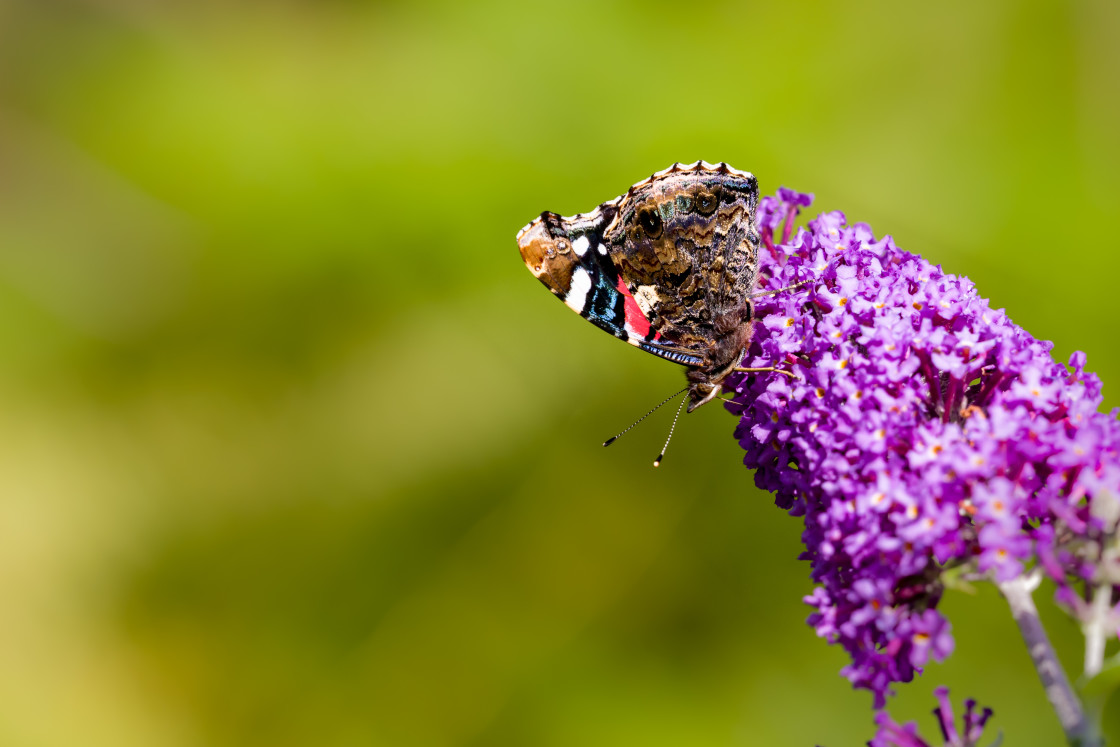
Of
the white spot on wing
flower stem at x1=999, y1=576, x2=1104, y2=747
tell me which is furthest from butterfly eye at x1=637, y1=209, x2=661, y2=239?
flower stem at x1=999, y1=576, x2=1104, y2=747

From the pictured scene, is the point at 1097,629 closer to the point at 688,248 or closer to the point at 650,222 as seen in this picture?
the point at 688,248

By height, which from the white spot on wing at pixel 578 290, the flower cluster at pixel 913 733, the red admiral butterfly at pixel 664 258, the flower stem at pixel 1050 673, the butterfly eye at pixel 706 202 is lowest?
the flower cluster at pixel 913 733

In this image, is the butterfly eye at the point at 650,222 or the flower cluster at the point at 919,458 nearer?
the flower cluster at the point at 919,458

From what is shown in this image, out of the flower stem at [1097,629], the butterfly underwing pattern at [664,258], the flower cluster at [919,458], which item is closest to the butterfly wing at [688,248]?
the butterfly underwing pattern at [664,258]

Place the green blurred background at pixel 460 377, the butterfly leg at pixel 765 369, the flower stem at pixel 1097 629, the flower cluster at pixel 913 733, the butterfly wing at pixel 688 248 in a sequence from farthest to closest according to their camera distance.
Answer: the green blurred background at pixel 460 377 < the butterfly wing at pixel 688 248 < the butterfly leg at pixel 765 369 < the flower cluster at pixel 913 733 < the flower stem at pixel 1097 629

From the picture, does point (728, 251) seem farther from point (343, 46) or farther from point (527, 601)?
point (343, 46)

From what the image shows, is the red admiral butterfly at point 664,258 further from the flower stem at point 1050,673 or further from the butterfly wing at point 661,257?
the flower stem at point 1050,673

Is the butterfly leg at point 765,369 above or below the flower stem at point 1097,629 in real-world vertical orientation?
above

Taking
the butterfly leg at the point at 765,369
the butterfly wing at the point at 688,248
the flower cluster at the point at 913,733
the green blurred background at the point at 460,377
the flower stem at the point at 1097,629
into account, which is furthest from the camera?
the green blurred background at the point at 460,377

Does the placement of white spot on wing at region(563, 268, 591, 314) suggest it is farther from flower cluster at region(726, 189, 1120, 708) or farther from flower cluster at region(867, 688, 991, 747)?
flower cluster at region(867, 688, 991, 747)
